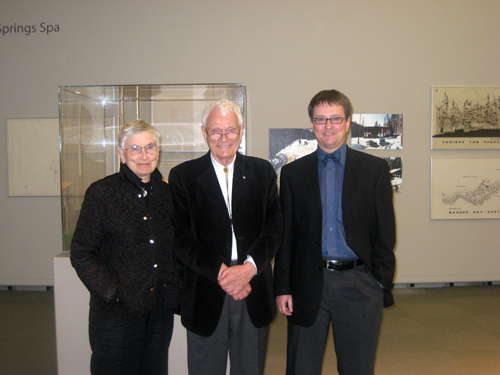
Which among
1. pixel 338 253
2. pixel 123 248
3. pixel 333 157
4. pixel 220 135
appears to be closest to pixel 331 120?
pixel 333 157

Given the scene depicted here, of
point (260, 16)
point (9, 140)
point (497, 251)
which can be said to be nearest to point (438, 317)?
point (497, 251)

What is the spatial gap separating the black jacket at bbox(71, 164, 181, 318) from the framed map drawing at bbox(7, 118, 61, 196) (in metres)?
3.48

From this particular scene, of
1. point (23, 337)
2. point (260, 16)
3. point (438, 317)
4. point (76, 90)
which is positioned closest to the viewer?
point (76, 90)

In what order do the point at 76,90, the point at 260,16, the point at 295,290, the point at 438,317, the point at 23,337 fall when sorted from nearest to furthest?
the point at 295,290, the point at 76,90, the point at 23,337, the point at 438,317, the point at 260,16

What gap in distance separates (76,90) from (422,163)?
3936mm

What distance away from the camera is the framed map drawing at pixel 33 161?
15.5 feet

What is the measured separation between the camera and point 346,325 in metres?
1.75

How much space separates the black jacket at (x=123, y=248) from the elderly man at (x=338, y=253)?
0.58 m

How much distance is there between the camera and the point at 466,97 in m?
4.61

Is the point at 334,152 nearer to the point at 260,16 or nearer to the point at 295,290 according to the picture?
the point at 295,290

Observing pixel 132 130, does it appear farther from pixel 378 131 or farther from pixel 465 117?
pixel 465 117

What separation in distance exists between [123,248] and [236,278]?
0.53 metres

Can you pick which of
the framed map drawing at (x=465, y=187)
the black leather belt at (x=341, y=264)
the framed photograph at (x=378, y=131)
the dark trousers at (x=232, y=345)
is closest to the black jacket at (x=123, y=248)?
the dark trousers at (x=232, y=345)

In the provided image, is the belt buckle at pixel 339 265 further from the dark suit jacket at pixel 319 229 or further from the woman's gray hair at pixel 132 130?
the woman's gray hair at pixel 132 130
